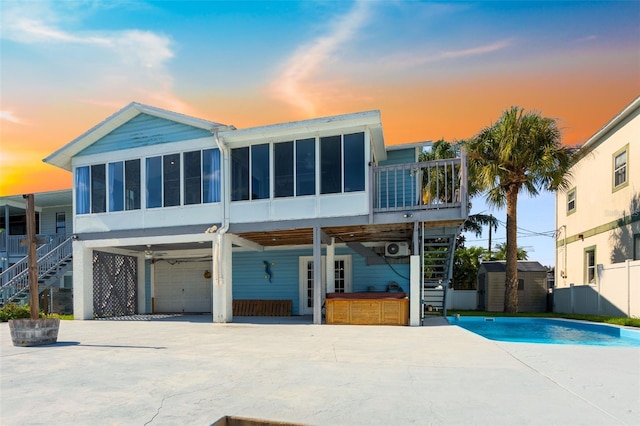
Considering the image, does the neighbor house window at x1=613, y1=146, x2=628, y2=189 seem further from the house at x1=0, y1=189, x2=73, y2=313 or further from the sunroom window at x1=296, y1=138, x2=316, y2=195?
the house at x1=0, y1=189, x2=73, y2=313

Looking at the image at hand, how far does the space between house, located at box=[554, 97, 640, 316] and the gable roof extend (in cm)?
1371

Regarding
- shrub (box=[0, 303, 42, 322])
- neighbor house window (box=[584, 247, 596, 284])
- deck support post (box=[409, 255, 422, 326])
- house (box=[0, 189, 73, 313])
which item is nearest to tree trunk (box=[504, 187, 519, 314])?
neighbor house window (box=[584, 247, 596, 284])

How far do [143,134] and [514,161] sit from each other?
12.7 metres

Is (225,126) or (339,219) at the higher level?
(225,126)

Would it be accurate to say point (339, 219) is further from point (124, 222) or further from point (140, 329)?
point (124, 222)

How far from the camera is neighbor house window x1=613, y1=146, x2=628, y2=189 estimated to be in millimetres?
13516

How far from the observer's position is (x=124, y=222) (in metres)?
12.2

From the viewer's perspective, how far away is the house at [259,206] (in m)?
10.2

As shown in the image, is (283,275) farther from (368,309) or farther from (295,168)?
(295,168)

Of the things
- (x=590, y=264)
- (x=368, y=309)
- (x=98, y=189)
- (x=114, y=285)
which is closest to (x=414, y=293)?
(x=368, y=309)

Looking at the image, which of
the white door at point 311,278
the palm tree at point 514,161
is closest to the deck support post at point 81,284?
the white door at point 311,278

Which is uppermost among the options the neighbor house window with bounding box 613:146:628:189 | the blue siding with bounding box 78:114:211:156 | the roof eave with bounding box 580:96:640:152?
the roof eave with bounding box 580:96:640:152

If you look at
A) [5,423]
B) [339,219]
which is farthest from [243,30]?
[5,423]

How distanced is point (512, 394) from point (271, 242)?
407 inches
